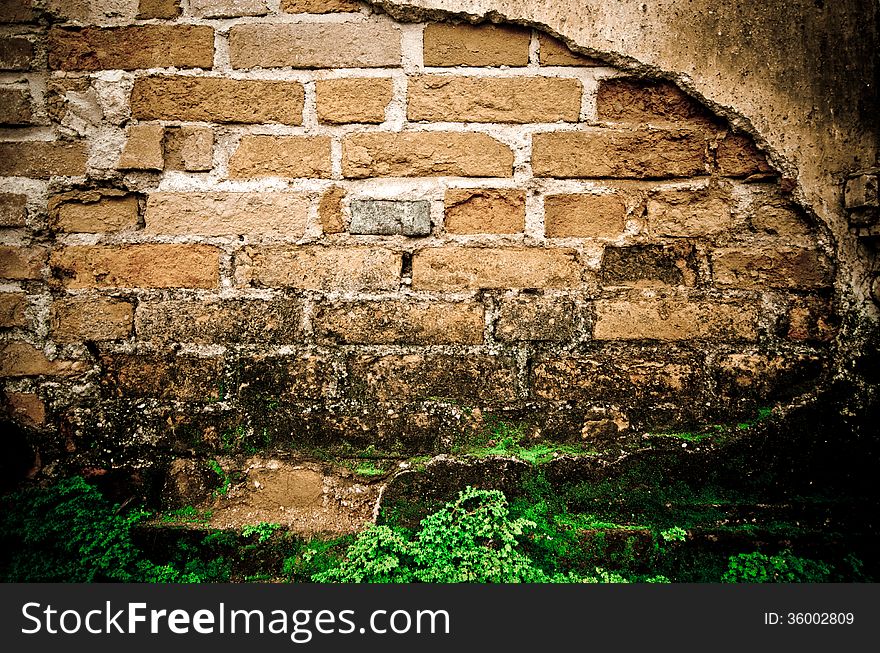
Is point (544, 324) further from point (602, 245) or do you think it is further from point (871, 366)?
point (871, 366)

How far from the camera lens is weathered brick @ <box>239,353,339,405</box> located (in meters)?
1.34

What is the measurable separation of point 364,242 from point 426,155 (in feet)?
0.91

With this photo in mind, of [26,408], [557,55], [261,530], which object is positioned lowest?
[261,530]

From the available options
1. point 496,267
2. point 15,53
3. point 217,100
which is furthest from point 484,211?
point 15,53

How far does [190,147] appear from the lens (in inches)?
51.6

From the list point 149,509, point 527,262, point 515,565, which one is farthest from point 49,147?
point 515,565

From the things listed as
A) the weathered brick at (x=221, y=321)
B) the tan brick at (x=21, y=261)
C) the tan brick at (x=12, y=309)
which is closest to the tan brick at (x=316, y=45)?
the weathered brick at (x=221, y=321)

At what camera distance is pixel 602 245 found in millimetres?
1322

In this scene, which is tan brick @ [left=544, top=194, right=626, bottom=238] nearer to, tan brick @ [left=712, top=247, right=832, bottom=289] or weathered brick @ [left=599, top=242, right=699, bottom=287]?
weathered brick @ [left=599, top=242, right=699, bottom=287]

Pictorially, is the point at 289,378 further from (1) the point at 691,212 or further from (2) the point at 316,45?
(1) the point at 691,212

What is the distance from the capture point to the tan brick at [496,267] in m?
1.32

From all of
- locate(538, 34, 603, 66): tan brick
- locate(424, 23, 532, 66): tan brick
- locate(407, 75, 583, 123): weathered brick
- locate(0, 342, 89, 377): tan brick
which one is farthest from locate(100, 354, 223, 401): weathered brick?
locate(538, 34, 603, 66): tan brick

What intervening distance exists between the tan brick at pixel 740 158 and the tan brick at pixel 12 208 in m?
1.82

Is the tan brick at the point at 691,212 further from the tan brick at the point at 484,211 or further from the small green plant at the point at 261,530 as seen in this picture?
the small green plant at the point at 261,530
